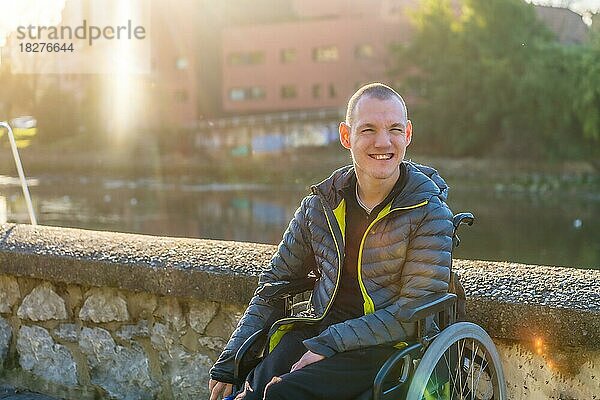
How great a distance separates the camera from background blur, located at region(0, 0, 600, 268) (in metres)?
28.7

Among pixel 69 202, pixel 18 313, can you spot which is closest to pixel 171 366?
pixel 18 313

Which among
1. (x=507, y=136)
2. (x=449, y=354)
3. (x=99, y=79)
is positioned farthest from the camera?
(x=99, y=79)

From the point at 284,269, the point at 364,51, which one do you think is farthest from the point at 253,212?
the point at 284,269

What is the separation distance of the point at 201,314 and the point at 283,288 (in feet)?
2.41

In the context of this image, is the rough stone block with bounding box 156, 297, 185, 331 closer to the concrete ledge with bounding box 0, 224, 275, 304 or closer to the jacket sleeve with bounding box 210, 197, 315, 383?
the concrete ledge with bounding box 0, 224, 275, 304

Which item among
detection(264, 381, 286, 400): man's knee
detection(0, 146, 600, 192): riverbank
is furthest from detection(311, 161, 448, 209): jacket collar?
detection(0, 146, 600, 192): riverbank

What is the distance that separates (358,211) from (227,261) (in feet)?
3.06

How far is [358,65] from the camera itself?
50.4 m

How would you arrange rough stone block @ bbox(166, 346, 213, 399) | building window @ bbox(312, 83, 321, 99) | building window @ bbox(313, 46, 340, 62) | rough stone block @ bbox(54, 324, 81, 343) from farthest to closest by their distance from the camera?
building window @ bbox(312, 83, 321, 99) < building window @ bbox(313, 46, 340, 62) < rough stone block @ bbox(54, 324, 81, 343) < rough stone block @ bbox(166, 346, 213, 399)

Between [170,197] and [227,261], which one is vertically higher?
[227,261]

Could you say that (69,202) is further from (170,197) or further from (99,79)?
(99,79)

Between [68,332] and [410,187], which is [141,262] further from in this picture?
[410,187]

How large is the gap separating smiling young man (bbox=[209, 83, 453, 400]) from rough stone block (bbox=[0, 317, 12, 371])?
1.59 metres

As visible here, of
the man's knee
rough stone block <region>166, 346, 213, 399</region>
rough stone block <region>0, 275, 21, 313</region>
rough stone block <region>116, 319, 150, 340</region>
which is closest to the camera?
the man's knee
